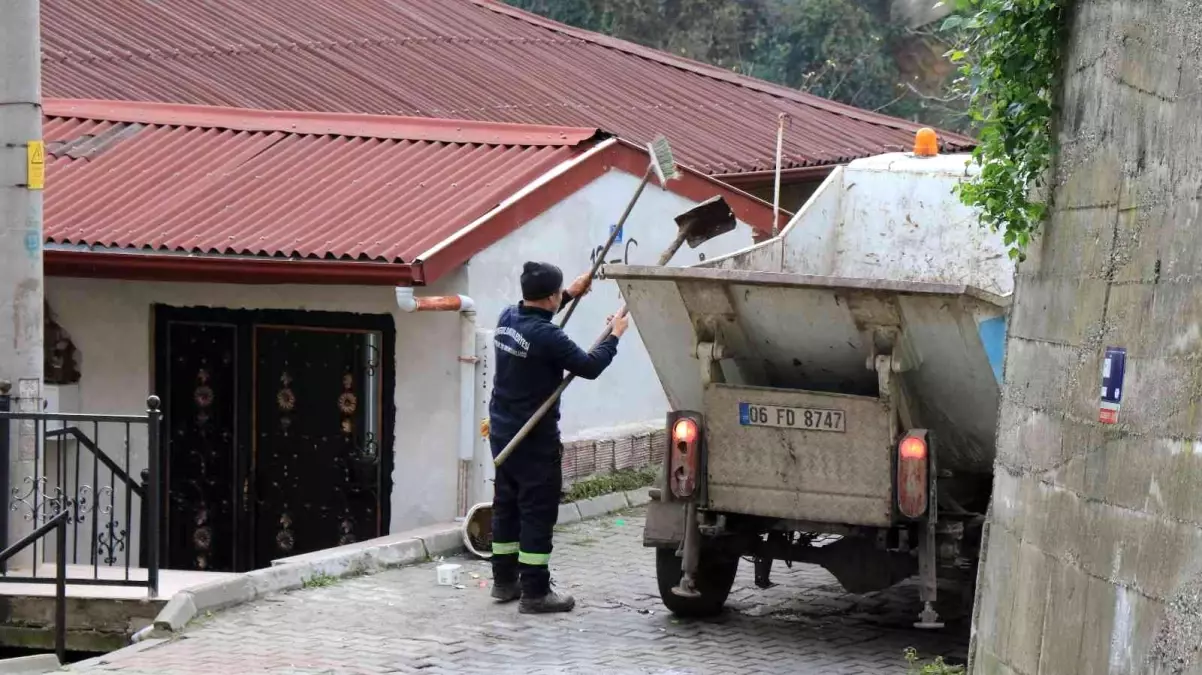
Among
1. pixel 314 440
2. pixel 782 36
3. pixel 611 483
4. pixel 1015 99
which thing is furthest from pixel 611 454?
pixel 782 36

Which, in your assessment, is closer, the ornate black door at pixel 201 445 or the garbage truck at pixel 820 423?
the garbage truck at pixel 820 423

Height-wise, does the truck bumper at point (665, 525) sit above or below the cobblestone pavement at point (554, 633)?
above

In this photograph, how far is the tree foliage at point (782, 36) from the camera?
92.9 ft

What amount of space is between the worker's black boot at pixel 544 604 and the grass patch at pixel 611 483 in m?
2.50

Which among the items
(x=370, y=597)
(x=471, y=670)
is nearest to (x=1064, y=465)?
(x=471, y=670)

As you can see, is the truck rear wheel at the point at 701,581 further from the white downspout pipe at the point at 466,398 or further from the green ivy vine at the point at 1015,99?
the green ivy vine at the point at 1015,99

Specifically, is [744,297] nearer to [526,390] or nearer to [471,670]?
[526,390]

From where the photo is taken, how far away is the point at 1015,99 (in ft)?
20.7

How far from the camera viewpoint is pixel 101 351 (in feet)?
39.0

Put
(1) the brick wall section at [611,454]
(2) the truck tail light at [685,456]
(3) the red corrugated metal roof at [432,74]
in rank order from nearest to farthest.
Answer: (2) the truck tail light at [685,456] < (1) the brick wall section at [611,454] < (3) the red corrugated metal roof at [432,74]

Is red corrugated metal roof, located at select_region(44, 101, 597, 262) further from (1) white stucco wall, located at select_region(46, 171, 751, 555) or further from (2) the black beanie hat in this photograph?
(2) the black beanie hat

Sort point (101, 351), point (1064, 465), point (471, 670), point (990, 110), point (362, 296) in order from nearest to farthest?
1. point (1064, 465)
2. point (990, 110)
3. point (471, 670)
4. point (362, 296)
5. point (101, 351)

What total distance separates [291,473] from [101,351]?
5.32 feet

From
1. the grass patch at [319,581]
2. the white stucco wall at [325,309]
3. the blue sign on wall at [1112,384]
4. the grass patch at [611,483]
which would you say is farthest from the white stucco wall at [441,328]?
the blue sign on wall at [1112,384]
